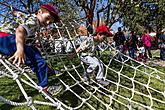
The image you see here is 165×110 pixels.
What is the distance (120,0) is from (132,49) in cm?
180

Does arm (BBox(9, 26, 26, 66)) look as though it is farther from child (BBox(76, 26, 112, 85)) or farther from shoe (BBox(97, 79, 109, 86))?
→ shoe (BBox(97, 79, 109, 86))

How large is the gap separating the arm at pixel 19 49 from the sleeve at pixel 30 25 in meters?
0.06

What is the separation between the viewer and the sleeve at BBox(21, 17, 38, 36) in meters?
2.34

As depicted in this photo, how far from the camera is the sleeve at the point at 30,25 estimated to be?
2338 millimetres

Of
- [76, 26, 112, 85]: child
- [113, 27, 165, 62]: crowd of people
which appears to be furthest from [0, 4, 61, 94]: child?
[113, 27, 165, 62]: crowd of people

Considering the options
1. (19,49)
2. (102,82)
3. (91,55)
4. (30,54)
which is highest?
(19,49)

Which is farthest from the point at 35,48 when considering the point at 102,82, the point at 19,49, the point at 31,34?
the point at 102,82

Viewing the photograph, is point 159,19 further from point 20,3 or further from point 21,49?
point 21,49

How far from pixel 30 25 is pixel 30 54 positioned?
1.13 ft

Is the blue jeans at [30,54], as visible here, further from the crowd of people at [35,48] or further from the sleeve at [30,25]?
the sleeve at [30,25]

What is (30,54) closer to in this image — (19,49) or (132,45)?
(19,49)

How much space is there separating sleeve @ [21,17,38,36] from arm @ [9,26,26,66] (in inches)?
2.3

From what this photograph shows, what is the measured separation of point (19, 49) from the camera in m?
2.01

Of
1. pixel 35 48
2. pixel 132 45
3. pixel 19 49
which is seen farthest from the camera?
pixel 132 45
